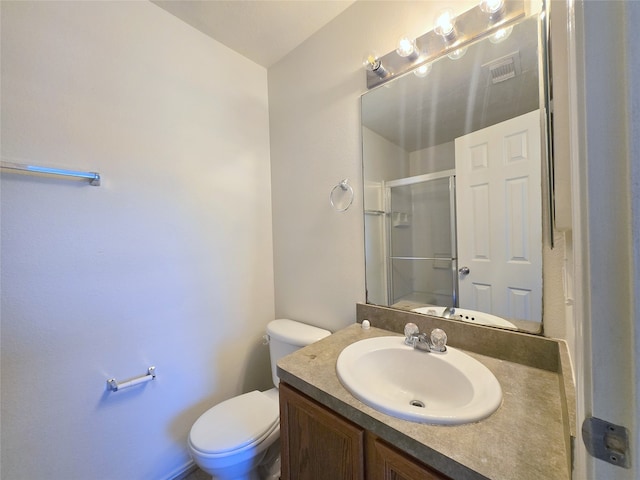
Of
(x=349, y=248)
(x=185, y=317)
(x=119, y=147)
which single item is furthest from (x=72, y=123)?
(x=349, y=248)

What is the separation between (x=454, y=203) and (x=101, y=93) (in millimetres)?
1581

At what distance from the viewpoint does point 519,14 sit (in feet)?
2.70

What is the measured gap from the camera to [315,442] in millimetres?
739

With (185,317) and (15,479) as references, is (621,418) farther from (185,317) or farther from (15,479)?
(15,479)

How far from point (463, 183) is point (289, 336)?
109 centimetres

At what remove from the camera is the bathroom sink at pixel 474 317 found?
869 mm

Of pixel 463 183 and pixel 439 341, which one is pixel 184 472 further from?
pixel 463 183

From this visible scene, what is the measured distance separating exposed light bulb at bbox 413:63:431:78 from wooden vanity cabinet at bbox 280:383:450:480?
1320 millimetres

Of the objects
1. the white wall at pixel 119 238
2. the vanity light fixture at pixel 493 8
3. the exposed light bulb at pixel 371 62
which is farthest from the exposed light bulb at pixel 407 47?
the white wall at pixel 119 238

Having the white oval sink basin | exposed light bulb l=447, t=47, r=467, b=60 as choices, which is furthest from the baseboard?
exposed light bulb l=447, t=47, r=467, b=60

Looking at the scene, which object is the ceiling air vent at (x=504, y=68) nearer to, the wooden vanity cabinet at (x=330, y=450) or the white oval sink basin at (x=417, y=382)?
the white oval sink basin at (x=417, y=382)

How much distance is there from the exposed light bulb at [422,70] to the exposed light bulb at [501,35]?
22cm

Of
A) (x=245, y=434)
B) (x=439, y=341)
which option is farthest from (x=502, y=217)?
(x=245, y=434)

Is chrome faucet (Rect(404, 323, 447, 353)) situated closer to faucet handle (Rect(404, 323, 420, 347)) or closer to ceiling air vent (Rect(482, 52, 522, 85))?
faucet handle (Rect(404, 323, 420, 347))
